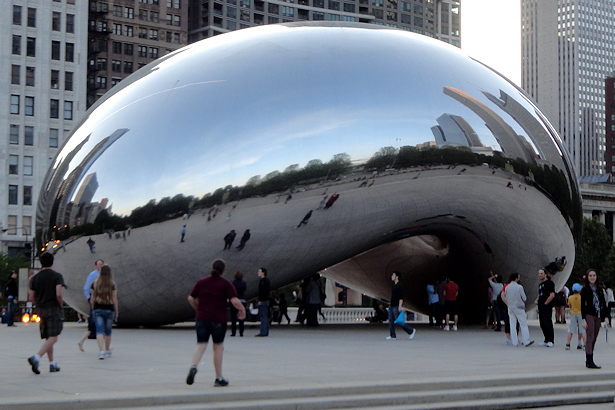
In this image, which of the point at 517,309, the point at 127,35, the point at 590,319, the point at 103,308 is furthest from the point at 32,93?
the point at 590,319

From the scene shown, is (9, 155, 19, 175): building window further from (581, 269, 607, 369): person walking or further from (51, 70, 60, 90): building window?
(581, 269, 607, 369): person walking

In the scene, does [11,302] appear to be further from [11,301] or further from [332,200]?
[332,200]

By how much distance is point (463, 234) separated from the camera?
20.4 m

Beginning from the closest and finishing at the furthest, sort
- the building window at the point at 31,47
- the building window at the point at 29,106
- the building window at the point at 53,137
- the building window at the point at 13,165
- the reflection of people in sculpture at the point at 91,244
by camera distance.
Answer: the reflection of people in sculpture at the point at 91,244 → the building window at the point at 13,165 → the building window at the point at 29,106 → the building window at the point at 31,47 → the building window at the point at 53,137

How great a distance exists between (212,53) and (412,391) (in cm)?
1091

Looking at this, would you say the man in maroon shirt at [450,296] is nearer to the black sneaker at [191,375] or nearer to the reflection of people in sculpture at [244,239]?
the reflection of people in sculpture at [244,239]

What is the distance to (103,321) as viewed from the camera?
504 inches

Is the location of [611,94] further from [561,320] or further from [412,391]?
[412,391]

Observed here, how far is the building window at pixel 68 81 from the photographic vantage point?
85.2 meters

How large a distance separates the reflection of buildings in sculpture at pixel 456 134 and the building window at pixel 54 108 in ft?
234

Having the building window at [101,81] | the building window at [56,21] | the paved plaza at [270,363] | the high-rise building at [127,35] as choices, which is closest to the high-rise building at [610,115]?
the high-rise building at [127,35]

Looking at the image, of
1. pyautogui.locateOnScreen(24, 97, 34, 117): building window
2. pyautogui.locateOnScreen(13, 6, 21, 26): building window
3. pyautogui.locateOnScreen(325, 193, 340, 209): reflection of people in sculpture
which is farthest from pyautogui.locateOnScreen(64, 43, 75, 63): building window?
pyautogui.locateOnScreen(325, 193, 340, 209): reflection of people in sculpture

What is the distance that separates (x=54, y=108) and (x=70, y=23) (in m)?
9.00

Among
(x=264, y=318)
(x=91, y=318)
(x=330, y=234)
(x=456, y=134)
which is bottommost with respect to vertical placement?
(x=264, y=318)
